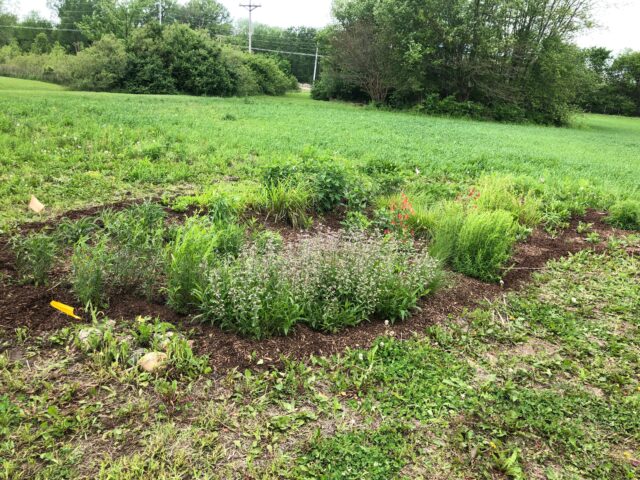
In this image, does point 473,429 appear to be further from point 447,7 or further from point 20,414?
point 447,7

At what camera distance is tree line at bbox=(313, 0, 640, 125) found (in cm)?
2575

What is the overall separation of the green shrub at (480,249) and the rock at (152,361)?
283cm

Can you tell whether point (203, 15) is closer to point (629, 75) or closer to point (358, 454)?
point (629, 75)

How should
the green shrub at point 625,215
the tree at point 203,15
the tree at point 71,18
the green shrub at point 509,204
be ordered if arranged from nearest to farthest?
the green shrub at point 509,204 → the green shrub at point 625,215 → the tree at point 71,18 → the tree at point 203,15

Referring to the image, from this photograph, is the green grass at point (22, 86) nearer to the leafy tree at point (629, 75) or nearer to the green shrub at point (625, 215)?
the green shrub at point (625, 215)

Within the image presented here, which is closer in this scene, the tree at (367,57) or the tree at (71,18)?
the tree at (367,57)

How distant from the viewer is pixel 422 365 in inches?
109

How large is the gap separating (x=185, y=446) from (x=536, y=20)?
31054mm

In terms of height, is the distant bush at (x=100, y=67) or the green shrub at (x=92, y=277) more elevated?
the distant bush at (x=100, y=67)

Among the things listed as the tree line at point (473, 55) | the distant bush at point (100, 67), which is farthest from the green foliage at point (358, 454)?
the distant bush at point (100, 67)

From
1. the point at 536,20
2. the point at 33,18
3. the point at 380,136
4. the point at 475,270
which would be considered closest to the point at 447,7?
the point at 536,20

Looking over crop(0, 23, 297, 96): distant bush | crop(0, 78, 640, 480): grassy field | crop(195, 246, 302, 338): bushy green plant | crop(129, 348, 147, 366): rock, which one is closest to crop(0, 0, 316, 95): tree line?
crop(0, 23, 297, 96): distant bush

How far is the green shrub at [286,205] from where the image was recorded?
485cm

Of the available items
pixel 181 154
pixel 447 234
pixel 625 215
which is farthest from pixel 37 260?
pixel 625 215
